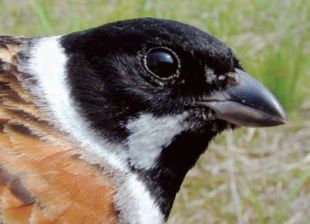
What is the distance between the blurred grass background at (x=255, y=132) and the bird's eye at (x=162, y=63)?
1028mm

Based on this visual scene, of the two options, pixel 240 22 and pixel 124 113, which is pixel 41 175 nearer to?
pixel 124 113

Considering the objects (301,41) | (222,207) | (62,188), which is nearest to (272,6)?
(301,41)

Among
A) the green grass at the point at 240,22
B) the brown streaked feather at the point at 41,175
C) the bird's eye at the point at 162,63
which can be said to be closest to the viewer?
the brown streaked feather at the point at 41,175

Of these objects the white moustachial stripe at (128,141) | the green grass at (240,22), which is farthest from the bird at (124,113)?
the green grass at (240,22)

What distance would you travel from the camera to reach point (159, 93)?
1.75 metres

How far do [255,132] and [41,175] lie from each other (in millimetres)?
1674

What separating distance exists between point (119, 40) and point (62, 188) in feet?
1.10

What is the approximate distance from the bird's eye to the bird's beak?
0.31ft

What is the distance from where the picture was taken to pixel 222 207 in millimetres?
2920

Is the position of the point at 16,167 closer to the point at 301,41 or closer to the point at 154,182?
the point at 154,182

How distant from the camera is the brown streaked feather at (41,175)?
1.64 meters

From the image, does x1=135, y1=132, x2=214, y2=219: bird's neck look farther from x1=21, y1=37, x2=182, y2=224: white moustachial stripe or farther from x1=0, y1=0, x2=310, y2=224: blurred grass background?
x1=0, y1=0, x2=310, y2=224: blurred grass background

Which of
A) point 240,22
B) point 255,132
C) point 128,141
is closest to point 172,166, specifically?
point 128,141

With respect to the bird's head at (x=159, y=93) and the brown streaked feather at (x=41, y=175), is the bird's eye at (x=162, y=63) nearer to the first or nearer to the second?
the bird's head at (x=159, y=93)
